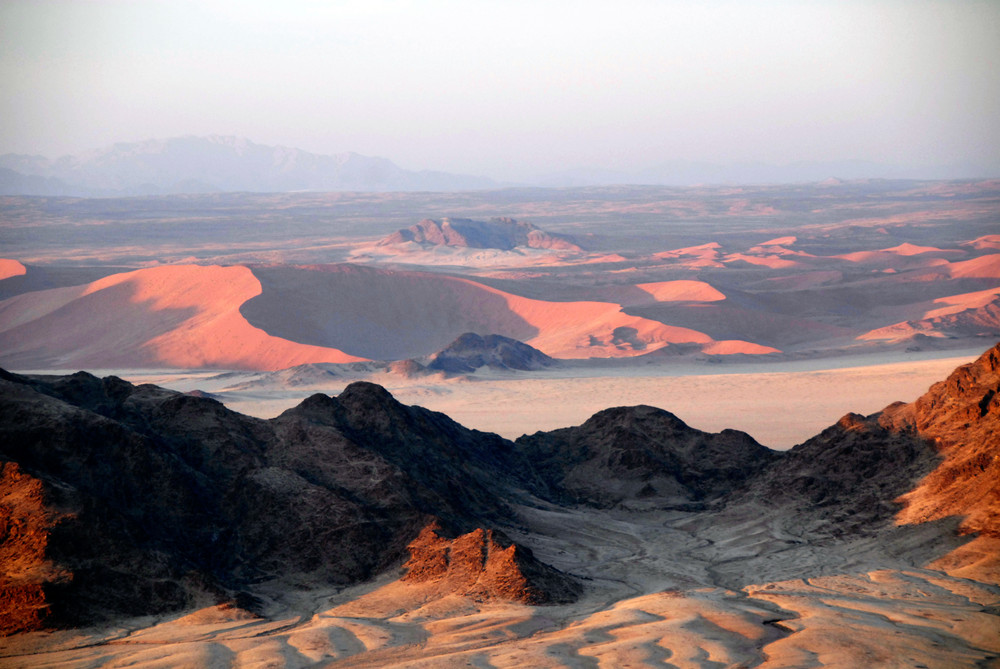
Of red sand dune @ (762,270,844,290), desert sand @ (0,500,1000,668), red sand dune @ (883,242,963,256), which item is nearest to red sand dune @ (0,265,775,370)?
red sand dune @ (762,270,844,290)

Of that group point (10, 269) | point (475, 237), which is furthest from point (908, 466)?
point (475, 237)

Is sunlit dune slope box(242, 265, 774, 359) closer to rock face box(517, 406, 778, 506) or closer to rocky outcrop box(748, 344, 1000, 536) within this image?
rock face box(517, 406, 778, 506)

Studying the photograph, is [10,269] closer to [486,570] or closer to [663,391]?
[663,391]

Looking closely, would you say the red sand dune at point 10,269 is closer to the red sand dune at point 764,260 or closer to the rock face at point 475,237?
the rock face at point 475,237

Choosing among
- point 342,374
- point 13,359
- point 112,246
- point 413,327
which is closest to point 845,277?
point 413,327

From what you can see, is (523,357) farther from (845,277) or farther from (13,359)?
(845,277)
